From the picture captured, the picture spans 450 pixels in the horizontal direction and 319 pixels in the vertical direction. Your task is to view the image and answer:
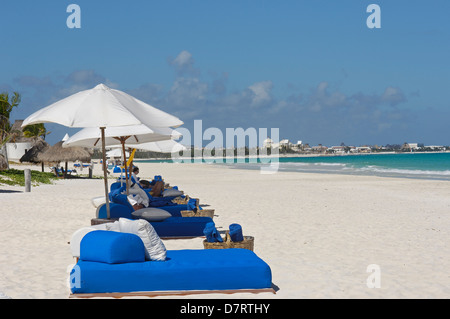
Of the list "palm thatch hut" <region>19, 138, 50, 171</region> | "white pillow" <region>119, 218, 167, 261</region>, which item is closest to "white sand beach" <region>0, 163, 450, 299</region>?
"white pillow" <region>119, 218, 167, 261</region>

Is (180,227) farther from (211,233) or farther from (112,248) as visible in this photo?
(112,248)

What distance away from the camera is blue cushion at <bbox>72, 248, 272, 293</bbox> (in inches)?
195

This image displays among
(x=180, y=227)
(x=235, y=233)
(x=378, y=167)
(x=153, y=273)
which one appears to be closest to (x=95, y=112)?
(x=235, y=233)

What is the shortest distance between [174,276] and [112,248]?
0.66 m

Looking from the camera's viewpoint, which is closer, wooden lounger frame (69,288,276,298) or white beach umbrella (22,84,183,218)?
wooden lounger frame (69,288,276,298)

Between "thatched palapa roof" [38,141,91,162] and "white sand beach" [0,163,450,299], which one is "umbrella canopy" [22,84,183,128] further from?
"thatched palapa roof" [38,141,91,162]

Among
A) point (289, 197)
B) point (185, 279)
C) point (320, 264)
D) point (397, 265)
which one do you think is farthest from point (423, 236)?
point (289, 197)

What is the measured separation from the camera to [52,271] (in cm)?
620

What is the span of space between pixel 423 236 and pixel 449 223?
6.95ft

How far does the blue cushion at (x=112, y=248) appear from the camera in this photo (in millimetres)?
5023

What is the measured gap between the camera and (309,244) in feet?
26.7

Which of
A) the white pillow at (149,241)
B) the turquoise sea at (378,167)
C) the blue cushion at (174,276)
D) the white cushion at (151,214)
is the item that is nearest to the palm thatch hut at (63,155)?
the white cushion at (151,214)

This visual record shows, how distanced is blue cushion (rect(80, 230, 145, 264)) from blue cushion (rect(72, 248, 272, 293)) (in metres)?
0.07

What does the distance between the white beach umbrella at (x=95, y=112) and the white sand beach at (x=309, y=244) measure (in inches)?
72.9
